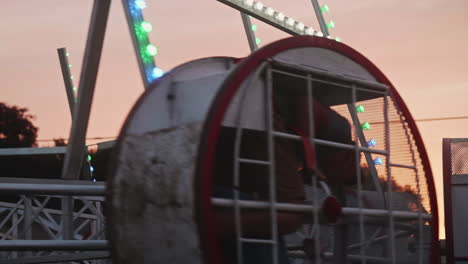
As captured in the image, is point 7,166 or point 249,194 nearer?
point 249,194

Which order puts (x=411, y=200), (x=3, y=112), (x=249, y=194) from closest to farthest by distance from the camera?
(x=249, y=194), (x=411, y=200), (x=3, y=112)

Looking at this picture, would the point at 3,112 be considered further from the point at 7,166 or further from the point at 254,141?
the point at 254,141

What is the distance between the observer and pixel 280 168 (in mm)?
4492

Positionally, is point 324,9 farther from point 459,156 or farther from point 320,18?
point 459,156

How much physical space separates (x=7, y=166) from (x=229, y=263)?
38505 millimetres

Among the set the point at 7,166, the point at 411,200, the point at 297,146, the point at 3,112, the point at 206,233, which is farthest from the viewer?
the point at 3,112

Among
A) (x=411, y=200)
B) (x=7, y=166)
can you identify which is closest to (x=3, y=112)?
(x=7, y=166)

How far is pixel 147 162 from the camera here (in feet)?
14.5

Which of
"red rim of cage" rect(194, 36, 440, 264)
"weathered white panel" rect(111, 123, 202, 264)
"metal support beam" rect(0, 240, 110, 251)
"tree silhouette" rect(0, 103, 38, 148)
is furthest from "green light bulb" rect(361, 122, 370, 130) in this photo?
"tree silhouette" rect(0, 103, 38, 148)

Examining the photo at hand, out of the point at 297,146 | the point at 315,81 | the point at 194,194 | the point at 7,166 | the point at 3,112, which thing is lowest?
the point at 194,194

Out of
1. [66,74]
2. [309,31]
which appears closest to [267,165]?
[66,74]

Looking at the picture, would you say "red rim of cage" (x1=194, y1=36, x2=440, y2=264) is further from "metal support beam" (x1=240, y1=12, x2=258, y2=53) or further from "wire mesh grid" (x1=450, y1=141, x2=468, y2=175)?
"metal support beam" (x1=240, y1=12, x2=258, y2=53)

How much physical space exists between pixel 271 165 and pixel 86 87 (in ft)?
13.4

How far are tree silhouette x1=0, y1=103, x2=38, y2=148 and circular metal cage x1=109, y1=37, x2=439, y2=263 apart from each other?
44672 mm
